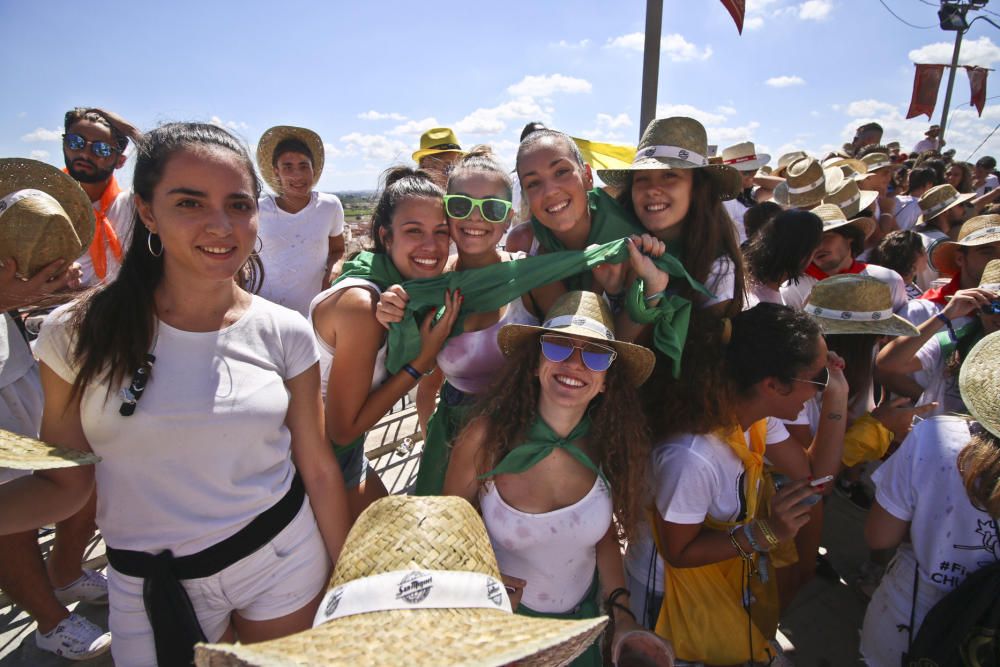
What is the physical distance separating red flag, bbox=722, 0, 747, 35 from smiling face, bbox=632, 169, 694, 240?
3721mm

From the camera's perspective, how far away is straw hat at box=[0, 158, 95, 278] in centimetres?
200

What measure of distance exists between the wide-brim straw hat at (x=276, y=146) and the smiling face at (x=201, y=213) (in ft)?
10.4

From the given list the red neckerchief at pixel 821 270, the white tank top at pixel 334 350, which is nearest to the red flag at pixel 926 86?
the red neckerchief at pixel 821 270

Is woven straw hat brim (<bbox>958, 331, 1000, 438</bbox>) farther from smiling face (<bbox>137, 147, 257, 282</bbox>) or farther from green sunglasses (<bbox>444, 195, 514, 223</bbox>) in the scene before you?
smiling face (<bbox>137, 147, 257, 282</bbox>)

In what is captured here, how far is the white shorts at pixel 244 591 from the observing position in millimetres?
1618

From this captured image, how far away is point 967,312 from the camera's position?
2.98m

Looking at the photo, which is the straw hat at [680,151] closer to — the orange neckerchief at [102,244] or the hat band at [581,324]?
the hat band at [581,324]

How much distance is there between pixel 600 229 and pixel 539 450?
1194 mm

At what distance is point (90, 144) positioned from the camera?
3.30 metres

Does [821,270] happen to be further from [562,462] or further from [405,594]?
[405,594]

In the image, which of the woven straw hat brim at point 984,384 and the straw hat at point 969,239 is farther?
the straw hat at point 969,239

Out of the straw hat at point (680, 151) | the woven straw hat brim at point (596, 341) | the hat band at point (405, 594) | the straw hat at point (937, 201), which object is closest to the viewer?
the hat band at point (405, 594)

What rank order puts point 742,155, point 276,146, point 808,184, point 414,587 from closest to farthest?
point 414,587 → point 276,146 → point 808,184 → point 742,155

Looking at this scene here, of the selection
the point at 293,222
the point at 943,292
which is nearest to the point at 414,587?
the point at 293,222
